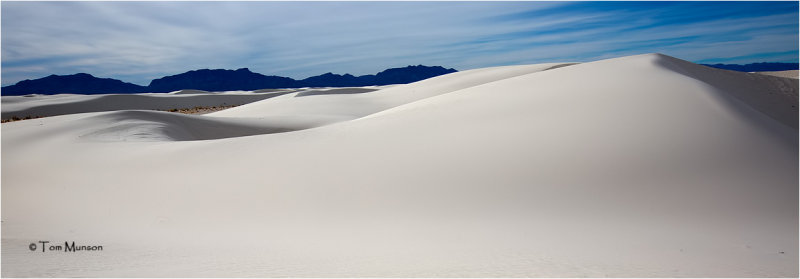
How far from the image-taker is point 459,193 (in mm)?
4746

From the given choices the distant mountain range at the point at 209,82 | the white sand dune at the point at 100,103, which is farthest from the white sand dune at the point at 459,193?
the distant mountain range at the point at 209,82

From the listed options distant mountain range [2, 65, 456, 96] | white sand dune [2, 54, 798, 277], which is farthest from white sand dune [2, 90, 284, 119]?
distant mountain range [2, 65, 456, 96]

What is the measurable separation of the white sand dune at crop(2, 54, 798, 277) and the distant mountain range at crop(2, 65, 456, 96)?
138 meters

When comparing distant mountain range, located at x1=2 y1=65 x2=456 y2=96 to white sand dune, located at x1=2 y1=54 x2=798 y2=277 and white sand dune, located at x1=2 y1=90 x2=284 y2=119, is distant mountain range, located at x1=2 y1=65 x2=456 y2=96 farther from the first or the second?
white sand dune, located at x1=2 y1=54 x2=798 y2=277

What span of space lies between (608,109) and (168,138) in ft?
23.7

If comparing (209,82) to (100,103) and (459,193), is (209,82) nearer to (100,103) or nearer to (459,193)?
(100,103)

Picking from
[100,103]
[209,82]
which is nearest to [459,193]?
[100,103]

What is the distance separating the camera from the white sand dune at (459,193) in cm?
331

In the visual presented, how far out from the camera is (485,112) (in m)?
7.00

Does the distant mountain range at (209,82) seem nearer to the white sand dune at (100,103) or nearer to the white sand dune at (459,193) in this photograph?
the white sand dune at (100,103)

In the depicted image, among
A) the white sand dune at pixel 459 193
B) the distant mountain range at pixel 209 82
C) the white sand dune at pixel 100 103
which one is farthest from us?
the distant mountain range at pixel 209 82

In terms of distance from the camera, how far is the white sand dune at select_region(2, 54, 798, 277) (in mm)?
3312

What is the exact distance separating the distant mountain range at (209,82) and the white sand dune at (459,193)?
138 metres

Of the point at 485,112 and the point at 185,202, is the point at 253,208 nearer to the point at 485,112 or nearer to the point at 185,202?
the point at 185,202
